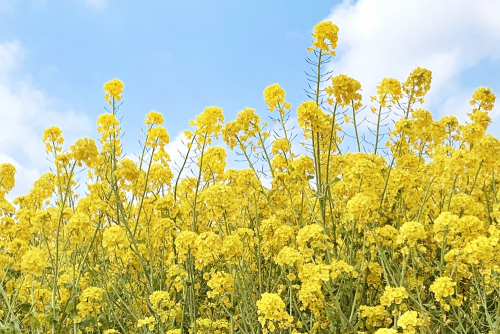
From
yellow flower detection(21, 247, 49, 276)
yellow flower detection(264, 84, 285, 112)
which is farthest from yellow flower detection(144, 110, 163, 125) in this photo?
yellow flower detection(21, 247, 49, 276)

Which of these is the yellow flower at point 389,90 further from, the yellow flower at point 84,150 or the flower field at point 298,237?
the yellow flower at point 84,150

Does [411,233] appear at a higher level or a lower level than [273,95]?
lower

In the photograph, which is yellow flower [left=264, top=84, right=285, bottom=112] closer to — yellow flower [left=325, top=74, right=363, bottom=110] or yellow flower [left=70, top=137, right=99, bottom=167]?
yellow flower [left=325, top=74, right=363, bottom=110]

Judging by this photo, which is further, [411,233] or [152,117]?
[152,117]

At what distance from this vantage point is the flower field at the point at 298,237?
142 inches

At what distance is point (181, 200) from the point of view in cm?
524

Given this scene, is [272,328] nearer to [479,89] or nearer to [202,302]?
[202,302]

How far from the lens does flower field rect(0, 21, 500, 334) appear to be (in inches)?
142

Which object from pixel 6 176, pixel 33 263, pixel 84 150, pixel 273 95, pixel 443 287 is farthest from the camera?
pixel 6 176

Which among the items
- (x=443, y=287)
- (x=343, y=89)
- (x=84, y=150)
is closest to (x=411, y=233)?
(x=443, y=287)

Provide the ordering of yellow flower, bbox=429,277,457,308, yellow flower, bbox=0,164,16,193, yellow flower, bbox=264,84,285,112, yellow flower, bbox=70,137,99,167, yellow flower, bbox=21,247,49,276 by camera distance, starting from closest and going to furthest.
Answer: yellow flower, bbox=429,277,457,308
yellow flower, bbox=70,137,99,167
yellow flower, bbox=21,247,49,276
yellow flower, bbox=264,84,285,112
yellow flower, bbox=0,164,16,193

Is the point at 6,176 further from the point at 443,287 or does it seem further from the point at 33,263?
the point at 443,287

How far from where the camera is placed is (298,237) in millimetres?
3713

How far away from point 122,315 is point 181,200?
51.7 inches
